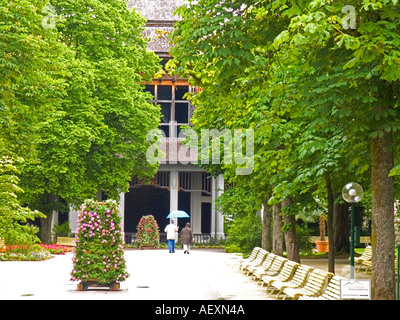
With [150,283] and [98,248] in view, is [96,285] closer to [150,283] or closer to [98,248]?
[98,248]

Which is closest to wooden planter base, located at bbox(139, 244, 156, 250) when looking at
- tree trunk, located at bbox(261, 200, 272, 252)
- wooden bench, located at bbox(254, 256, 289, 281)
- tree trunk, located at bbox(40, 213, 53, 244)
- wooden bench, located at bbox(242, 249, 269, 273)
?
tree trunk, located at bbox(40, 213, 53, 244)

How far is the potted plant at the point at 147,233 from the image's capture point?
159ft

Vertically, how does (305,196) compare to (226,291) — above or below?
above

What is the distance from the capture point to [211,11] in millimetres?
14547

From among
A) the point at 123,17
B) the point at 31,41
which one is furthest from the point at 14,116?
the point at 123,17

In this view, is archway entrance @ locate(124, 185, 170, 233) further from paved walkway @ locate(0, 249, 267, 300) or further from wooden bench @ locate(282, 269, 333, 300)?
wooden bench @ locate(282, 269, 333, 300)

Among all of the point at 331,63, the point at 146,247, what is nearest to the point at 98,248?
the point at 331,63

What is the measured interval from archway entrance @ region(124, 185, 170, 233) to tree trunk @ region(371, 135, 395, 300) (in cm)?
4458

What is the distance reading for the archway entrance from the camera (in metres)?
57.4

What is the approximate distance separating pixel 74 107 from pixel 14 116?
15465 mm

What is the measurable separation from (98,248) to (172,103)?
36573mm

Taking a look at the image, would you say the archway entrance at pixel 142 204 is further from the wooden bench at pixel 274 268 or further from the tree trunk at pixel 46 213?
the wooden bench at pixel 274 268

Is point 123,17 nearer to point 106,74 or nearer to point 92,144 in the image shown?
point 106,74
